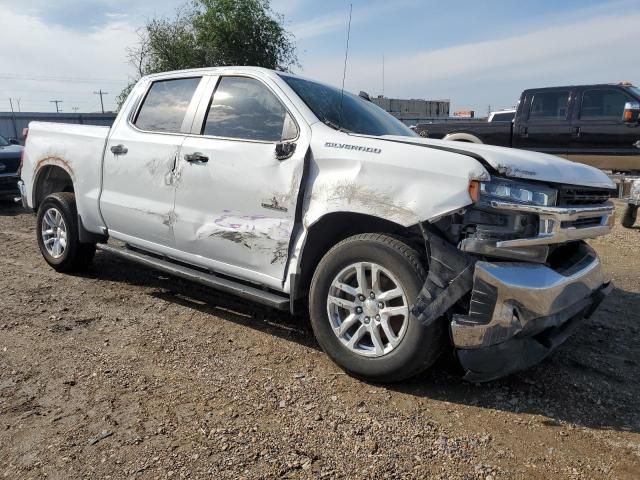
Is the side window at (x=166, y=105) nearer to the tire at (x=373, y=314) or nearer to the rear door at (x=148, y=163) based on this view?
the rear door at (x=148, y=163)

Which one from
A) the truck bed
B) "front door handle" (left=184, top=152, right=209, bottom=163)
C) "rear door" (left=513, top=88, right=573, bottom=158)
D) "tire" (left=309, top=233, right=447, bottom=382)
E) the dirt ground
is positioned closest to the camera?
the dirt ground

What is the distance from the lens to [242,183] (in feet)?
12.6

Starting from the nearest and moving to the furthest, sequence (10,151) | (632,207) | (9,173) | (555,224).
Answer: (555,224) < (632,207) < (9,173) < (10,151)

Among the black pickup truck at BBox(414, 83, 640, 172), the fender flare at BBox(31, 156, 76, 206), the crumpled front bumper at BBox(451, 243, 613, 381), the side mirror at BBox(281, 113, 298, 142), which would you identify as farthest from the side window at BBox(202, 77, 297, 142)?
the black pickup truck at BBox(414, 83, 640, 172)

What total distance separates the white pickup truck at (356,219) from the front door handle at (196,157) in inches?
0.7

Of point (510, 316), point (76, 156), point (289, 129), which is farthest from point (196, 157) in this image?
point (510, 316)

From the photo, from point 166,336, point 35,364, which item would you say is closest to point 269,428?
point 166,336

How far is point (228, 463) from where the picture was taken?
2.59 m

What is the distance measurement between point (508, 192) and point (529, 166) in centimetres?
25

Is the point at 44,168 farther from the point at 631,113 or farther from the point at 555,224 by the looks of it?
the point at 631,113

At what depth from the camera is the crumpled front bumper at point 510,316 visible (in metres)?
2.86

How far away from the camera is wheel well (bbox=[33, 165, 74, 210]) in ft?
19.1

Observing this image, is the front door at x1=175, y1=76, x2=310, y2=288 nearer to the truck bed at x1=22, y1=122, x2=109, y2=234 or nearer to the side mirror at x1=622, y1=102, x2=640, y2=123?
the truck bed at x1=22, y1=122, x2=109, y2=234

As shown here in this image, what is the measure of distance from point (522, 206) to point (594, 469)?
130 cm
